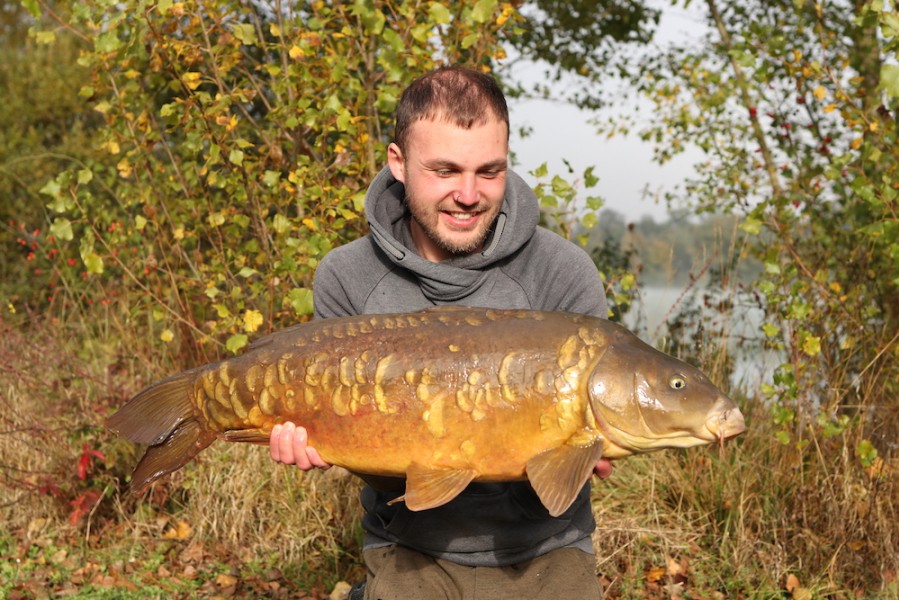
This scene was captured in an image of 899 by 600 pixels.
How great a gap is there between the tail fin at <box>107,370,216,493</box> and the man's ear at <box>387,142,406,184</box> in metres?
0.79

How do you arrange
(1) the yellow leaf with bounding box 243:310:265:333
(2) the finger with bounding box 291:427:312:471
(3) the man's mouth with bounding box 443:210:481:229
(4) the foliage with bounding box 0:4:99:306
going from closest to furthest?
(2) the finger with bounding box 291:427:312:471
(3) the man's mouth with bounding box 443:210:481:229
(1) the yellow leaf with bounding box 243:310:265:333
(4) the foliage with bounding box 0:4:99:306

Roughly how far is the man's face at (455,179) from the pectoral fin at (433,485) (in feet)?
2.24

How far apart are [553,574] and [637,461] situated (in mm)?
2041

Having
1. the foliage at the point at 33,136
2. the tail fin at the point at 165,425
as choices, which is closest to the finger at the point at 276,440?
the tail fin at the point at 165,425

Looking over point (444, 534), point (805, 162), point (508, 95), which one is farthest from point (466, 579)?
point (508, 95)

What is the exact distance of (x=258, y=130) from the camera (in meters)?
4.48

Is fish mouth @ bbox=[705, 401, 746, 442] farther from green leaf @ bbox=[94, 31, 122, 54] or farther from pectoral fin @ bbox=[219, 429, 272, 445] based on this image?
green leaf @ bbox=[94, 31, 122, 54]

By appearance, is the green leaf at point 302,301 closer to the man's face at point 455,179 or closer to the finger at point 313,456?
the man's face at point 455,179

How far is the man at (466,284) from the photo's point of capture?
2455mm

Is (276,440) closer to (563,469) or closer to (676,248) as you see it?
(563,469)

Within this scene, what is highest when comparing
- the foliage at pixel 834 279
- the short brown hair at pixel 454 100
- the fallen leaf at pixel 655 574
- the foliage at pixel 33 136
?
the short brown hair at pixel 454 100

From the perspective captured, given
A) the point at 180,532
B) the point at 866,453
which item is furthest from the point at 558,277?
the point at 180,532

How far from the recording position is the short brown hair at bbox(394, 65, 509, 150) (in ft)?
8.08

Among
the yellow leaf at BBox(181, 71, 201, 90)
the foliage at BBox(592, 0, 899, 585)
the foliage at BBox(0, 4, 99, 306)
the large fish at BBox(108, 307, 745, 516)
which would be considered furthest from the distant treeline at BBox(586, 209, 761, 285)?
the foliage at BBox(0, 4, 99, 306)
